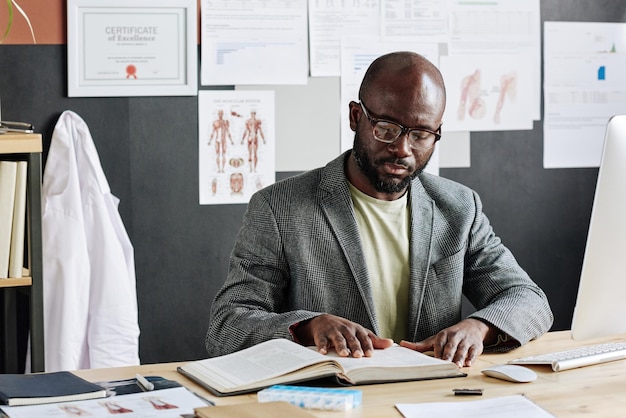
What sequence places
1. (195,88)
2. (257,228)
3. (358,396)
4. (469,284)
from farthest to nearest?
(195,88) < (469,284) < (257,228) < (358,396)

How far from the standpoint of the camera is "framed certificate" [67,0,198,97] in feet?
11.1

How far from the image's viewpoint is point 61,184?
330cm

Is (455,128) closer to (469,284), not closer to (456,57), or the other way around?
(456,57)

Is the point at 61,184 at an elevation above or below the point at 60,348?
above

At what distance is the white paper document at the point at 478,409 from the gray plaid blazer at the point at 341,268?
0.47m

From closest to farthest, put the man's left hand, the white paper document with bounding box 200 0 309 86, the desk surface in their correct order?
the desk surface → the man's left hand → the white paper document with bounding box 200 0 309 86

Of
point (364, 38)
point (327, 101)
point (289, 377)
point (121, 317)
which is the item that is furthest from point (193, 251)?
point (289, 377)

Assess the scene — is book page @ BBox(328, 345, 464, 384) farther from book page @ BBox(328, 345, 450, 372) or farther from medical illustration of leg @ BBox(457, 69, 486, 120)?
medical illustration of leg @ BBox(457, 69, 486, 120)

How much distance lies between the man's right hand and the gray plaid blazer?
0.19 m

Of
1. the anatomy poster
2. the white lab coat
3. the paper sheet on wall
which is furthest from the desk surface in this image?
the paper sheet on wall

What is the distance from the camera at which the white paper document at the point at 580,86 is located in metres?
4.07

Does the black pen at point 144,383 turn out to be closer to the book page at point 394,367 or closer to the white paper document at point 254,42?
the book page at point 394,367

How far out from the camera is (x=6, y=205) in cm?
296

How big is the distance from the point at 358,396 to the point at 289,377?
0.15 metres
